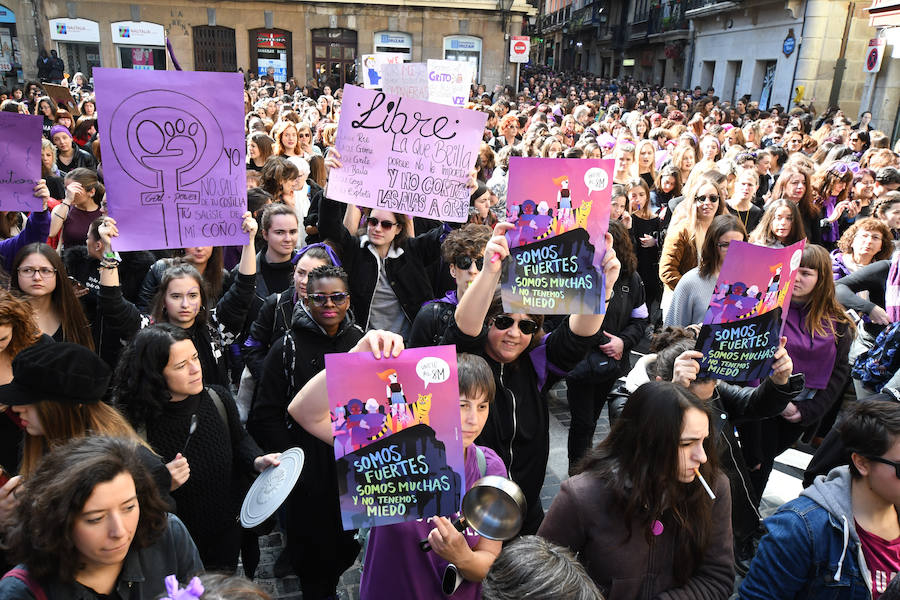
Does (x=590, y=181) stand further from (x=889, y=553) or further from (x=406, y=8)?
(x=406, y=8)

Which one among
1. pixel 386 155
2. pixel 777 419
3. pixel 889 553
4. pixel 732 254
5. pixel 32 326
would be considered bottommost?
pixel 777 419

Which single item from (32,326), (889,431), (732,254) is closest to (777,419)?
(732,254)

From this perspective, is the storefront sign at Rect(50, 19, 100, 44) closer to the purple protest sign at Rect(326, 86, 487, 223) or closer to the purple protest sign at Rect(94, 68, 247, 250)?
the purple protest sign at Rect(326, 86, 487, 223)

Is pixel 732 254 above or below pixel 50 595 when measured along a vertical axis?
above

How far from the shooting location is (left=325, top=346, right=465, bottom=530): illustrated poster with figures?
217 centimetres

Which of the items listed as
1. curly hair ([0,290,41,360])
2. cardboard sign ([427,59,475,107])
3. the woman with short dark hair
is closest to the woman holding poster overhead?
the woman with short dark hair

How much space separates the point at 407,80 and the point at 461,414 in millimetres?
5994

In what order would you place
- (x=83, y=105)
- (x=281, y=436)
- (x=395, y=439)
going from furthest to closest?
(x=83, y=105), (x=281, y=436), (x=395, y=439)

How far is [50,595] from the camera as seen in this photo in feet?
6.20

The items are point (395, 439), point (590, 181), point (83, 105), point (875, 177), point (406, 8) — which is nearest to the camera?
point (395, 439)

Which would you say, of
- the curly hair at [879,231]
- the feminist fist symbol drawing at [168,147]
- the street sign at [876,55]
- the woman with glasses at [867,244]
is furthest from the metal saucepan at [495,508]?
the street sign at [876,55]

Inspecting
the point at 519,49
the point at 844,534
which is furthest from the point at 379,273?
the point at 519,49

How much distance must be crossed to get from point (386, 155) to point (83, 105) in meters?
10.2

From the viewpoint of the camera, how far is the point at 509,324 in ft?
10.0
